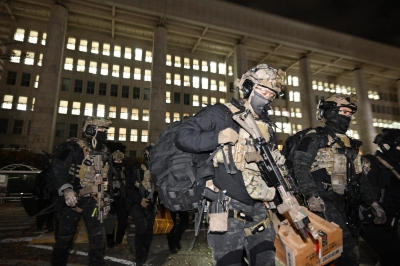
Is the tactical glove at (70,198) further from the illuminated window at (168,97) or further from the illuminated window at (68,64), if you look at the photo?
the illuminated window at (68,64)

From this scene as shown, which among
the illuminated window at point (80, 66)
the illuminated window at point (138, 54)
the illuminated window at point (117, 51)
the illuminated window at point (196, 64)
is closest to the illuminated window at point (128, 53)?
the illuminated window at point (138, 54)

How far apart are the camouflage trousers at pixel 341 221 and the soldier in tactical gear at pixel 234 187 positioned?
1.35 metres

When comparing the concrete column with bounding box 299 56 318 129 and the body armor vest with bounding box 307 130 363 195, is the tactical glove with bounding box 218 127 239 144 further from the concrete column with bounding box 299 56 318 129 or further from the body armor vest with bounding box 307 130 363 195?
the concrete column with bounding box 299 56 318 129

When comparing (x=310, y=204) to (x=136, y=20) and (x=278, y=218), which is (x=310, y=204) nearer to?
A: (x=278, y=218)

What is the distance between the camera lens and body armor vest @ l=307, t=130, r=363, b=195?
366 cm

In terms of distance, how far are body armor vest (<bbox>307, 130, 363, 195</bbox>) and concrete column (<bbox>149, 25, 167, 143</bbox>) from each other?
1062 inches

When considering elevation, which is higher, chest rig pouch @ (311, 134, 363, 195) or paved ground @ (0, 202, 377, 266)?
chest rig pouch @ (311, 134, 363, 195)

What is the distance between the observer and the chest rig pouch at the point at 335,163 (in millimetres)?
3662

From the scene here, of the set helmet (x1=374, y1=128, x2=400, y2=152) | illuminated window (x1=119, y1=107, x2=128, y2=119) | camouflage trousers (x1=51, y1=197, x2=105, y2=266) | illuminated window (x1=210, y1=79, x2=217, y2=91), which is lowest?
camouflage trousers (x1=51, y1=197, x2=105, y2=266)

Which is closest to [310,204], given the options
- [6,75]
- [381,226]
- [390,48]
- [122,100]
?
[381,226]

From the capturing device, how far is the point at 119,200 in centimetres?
733

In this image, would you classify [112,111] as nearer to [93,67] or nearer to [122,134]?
[122,134]

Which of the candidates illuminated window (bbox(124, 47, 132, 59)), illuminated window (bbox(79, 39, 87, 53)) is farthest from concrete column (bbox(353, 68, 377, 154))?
illuminated window (bbox(79, 39, 87, 53))

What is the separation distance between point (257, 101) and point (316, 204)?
1.62 meters
